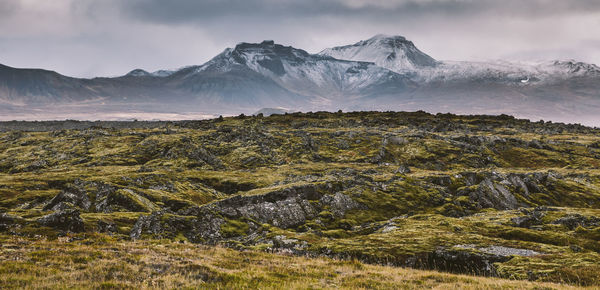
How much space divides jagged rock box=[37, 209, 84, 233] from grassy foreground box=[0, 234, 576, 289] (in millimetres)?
4390

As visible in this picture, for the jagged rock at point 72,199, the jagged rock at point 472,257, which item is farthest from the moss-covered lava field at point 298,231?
the jagged rock at point 72,199

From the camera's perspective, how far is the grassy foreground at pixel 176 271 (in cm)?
1667

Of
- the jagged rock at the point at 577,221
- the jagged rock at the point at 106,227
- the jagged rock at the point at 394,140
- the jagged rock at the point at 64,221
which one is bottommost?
the jagged rock at the point at 577,221

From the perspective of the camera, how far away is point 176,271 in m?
19.1

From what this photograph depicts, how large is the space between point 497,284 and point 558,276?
267 inches

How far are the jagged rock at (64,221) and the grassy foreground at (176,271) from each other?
14.4 ft

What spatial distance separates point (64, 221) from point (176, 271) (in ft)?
55.0

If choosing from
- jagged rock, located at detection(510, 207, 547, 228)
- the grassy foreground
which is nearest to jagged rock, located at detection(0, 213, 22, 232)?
the grassy foreground

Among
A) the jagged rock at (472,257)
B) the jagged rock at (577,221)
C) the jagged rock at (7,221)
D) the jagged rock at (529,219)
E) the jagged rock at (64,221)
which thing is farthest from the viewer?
the jagged rock at (529,219)

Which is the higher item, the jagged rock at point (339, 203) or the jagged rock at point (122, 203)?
the jagged rock at point (122, 203)

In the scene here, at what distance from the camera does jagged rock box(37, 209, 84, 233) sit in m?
29.1

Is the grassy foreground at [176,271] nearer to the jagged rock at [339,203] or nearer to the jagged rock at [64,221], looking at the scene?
the jagged rock at [64,221]

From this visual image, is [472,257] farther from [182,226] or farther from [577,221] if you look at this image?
[182,226]

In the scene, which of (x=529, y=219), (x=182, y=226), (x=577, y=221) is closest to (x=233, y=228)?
(x=182, y=226)
